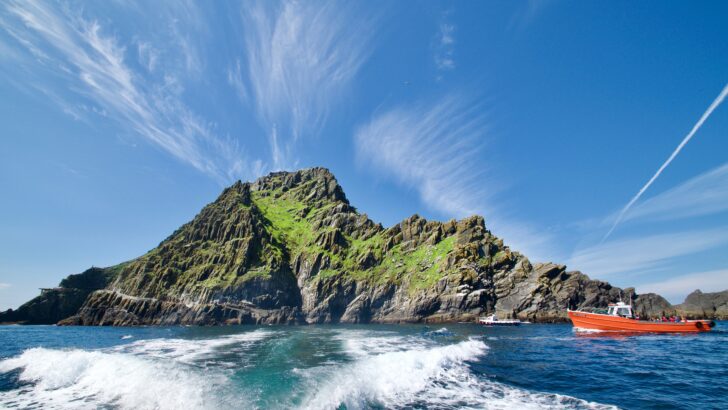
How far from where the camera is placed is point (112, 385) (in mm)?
18266

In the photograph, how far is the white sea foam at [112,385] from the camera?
15.4 meters

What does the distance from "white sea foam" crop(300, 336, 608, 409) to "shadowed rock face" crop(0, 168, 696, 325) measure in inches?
3130

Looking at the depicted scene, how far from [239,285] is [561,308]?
10238 centimetres

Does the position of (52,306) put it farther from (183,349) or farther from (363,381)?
(363,381)

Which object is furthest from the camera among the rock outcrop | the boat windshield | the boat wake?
the rock outcrop

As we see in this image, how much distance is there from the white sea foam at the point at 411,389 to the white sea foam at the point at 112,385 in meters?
5.30

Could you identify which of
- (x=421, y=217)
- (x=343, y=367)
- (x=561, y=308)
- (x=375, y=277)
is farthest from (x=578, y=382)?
(x=421, y=217)

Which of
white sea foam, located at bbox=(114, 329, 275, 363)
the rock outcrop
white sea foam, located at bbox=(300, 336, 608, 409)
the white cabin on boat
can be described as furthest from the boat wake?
the rock outcrop

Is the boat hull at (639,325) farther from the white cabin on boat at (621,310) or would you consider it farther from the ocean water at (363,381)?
the ocean water at (363,381)

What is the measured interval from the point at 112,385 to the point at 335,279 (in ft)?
335

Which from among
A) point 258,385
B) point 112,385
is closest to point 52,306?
point 112,385

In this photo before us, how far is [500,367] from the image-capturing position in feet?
83.0

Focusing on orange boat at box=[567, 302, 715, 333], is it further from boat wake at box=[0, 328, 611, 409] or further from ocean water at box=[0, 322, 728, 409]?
boat wake at box=[0, 328, 611, 409]

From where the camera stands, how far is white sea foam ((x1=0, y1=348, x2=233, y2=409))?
1540cm
